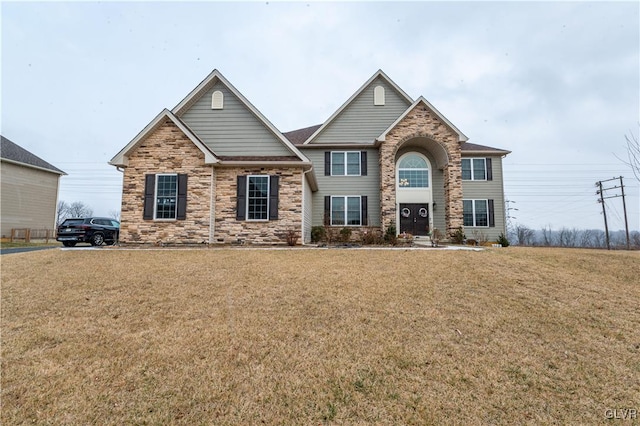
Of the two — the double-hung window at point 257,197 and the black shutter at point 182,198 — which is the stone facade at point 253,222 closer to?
the double-hung window at point 257,197

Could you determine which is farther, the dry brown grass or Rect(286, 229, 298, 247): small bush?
Rect(286, 229, 298, 247): small bush

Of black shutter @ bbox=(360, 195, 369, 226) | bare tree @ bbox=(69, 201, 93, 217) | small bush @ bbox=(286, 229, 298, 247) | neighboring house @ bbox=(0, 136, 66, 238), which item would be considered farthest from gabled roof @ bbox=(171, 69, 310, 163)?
bare tree @ bbox=(69, 201, 93, 217)

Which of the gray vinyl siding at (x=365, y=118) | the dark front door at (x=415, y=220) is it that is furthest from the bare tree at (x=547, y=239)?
the gray vinyl siding at (x=365, y=118)

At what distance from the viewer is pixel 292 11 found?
43.3 feet

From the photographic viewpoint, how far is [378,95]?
16641 millimetres

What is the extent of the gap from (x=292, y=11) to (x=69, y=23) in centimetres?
1165

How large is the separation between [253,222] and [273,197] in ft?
4.71

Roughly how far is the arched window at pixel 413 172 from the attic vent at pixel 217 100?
1050 cm

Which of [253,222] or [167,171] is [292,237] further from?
[167,171]

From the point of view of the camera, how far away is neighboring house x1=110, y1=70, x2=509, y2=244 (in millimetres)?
11484

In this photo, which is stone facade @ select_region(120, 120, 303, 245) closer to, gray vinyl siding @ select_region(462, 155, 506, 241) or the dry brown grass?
the dry brown grass

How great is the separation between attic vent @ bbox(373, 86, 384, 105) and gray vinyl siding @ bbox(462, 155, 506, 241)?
6.73m

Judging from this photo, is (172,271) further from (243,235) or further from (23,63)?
(23,63)

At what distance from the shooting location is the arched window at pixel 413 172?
16.0 meters
